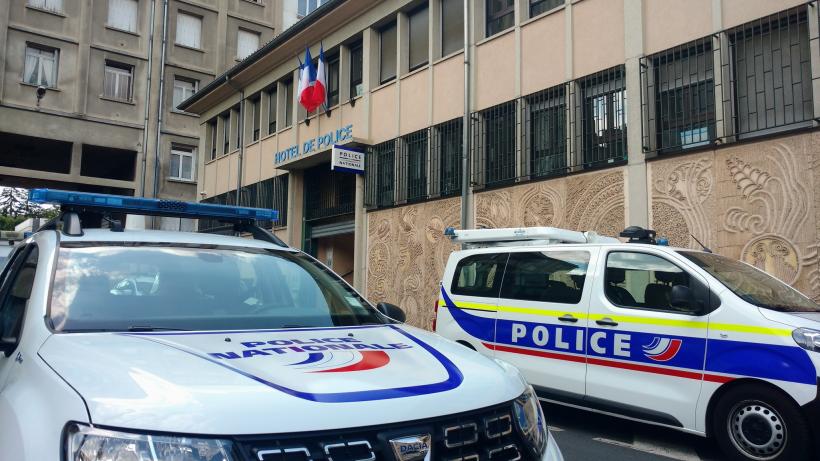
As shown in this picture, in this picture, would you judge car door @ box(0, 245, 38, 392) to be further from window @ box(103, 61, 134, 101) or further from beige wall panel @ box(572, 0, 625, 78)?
window @ box(103, 61, 134, 101)

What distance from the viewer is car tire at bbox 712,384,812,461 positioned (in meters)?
4.38

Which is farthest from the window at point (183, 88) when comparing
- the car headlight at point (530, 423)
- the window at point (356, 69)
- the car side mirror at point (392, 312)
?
the car headlight at point (530, 423)

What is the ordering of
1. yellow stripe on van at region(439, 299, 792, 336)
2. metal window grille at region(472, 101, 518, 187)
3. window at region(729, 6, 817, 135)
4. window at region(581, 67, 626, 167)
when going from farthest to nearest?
metal window grille at region(472, 101, 518, 187) → window at region(581, 67, 626, 167) → window at region(729, 6, 817, 135) → yellow stripe on van at region(439, 299, 792, 336)

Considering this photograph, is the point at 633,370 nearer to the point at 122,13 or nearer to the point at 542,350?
A: the point at 542,350

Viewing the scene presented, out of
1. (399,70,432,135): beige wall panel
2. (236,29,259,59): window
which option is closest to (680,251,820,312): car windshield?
(399,70,432,135): beige wall panel

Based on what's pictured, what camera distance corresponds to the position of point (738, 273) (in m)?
5.49

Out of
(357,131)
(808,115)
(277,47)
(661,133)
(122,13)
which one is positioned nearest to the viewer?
(808,115)

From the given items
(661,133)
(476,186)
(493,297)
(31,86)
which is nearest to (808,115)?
(661,133)

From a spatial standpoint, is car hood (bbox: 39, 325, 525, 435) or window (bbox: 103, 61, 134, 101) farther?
window (bbox: 103, 61, 134, 101)

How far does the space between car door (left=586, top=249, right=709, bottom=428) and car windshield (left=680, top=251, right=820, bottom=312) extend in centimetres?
24

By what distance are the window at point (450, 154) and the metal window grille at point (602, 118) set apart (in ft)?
9.85

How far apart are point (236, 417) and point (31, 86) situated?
96.7 feet

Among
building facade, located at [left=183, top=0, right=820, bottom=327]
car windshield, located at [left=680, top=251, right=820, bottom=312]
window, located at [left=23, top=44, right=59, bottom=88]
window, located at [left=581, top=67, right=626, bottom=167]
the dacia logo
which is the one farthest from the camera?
window, located at [left=23, top=44, right=59, bottom=88]

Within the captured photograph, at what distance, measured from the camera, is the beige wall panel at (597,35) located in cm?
1048
